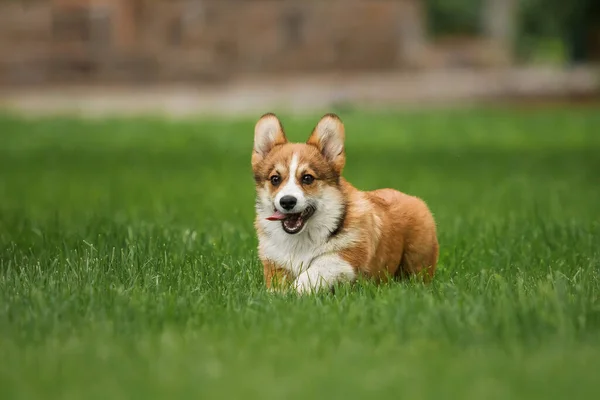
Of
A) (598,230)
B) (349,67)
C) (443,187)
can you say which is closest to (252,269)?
(598,230)

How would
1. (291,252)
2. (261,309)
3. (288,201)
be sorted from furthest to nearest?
(291,252) → (288,201) → (261,309)

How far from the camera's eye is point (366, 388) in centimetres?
412

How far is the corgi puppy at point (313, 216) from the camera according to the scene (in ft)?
19.0

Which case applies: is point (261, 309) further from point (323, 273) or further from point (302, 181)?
point (302, 181)

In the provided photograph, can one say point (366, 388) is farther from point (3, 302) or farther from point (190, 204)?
point (190, 204)

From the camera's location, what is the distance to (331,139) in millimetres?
6000

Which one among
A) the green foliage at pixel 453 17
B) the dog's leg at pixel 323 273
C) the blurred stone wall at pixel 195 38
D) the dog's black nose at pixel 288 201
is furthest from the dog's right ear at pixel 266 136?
the green foliage at pixel 453 17

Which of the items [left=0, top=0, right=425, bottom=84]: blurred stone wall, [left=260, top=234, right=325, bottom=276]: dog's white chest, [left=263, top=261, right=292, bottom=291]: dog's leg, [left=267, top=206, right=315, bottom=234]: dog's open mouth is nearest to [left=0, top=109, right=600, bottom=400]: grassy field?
[left=263, top=261, right=292, bottom=291]: dog's leg

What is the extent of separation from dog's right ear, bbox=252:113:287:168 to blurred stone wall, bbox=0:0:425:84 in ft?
89.0

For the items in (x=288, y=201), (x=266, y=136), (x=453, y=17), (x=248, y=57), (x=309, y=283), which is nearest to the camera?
(x=288, y=201)

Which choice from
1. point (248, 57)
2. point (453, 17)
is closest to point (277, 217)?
point (248, 57)

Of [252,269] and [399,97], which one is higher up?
[252,269]

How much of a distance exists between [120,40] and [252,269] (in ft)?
94.1

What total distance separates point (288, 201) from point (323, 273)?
46cm
